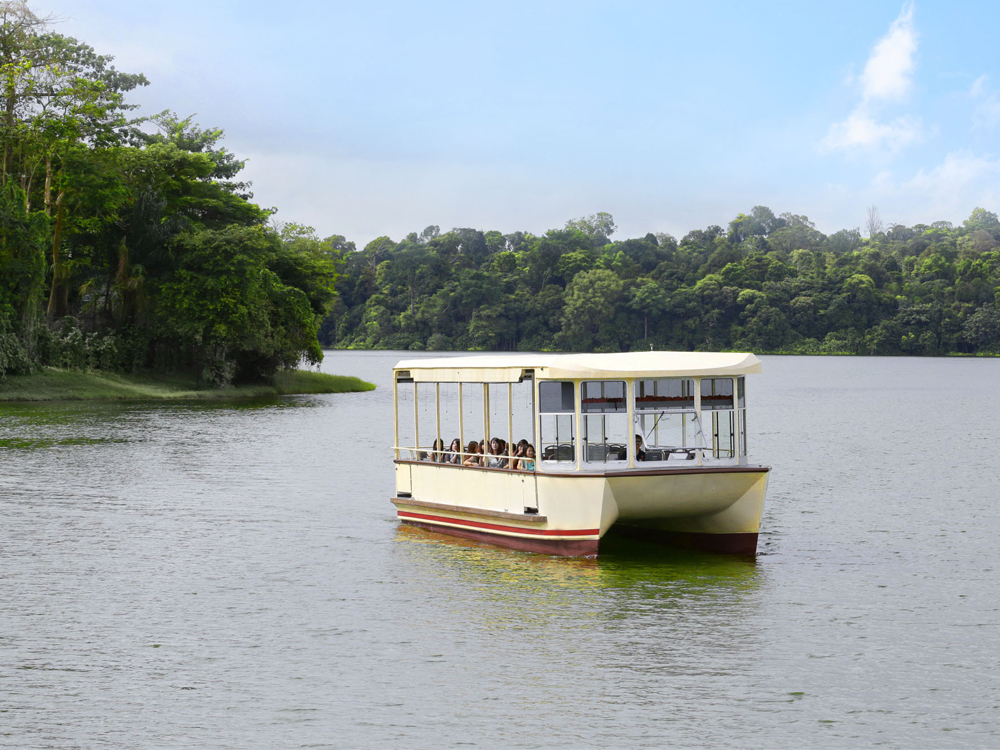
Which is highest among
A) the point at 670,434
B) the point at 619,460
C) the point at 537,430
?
the point at 537,430

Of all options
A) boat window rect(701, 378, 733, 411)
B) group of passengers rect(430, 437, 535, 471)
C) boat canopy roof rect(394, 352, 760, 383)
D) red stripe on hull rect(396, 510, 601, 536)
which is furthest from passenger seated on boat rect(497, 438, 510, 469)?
boat window rect(701, 378, 733, 411)

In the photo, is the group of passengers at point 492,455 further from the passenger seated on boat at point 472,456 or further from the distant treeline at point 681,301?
the distant treeline at point 681,301

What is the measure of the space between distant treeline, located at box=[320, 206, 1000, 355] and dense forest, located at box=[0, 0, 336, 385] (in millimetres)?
90484

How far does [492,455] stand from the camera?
73.9ft

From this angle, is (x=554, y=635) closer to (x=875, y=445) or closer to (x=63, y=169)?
(x=875, y=445)

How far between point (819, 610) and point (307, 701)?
9018 mm

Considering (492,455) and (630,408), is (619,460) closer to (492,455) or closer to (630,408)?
(630,408)

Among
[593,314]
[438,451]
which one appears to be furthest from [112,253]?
[593,314]

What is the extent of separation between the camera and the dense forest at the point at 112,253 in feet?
228

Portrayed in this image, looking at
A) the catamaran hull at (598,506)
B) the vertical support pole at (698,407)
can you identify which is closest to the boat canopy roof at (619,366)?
the vertical support pole at (698,407)

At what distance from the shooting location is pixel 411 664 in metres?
15.9

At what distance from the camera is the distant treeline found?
518 feet

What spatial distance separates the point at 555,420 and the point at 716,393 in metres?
3.19

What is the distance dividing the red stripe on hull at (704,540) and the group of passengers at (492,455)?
3.41m
